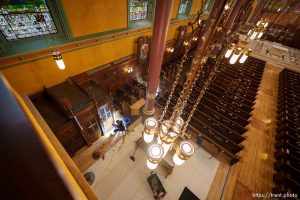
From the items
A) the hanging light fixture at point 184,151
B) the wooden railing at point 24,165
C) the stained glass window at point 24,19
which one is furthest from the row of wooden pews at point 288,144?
the stained glass window at point 24,19

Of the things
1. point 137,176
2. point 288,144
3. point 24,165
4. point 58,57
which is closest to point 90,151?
point 137,176

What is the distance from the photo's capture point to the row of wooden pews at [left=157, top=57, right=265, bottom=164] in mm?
5359

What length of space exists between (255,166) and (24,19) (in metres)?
9.19

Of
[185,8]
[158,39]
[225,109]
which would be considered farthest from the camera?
[185,8]

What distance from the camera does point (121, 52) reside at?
630 cm

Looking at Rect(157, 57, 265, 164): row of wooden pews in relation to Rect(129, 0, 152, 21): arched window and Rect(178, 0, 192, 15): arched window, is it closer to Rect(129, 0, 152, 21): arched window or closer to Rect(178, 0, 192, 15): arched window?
Rect(129, 0, 152, 21): arched window

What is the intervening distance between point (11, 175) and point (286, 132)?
8255mm

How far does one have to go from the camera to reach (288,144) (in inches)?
211

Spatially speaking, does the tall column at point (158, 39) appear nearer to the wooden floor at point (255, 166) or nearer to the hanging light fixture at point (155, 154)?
the hanging light fixture at point (155, 154)

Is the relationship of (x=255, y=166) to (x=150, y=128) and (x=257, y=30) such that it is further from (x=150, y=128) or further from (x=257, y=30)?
(x=257, y=30)

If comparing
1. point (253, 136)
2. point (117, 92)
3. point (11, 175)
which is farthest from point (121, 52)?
point (253, 136)

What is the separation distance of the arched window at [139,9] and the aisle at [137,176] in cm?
566

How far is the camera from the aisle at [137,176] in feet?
14.3

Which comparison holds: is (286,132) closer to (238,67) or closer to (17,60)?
(238,67)
